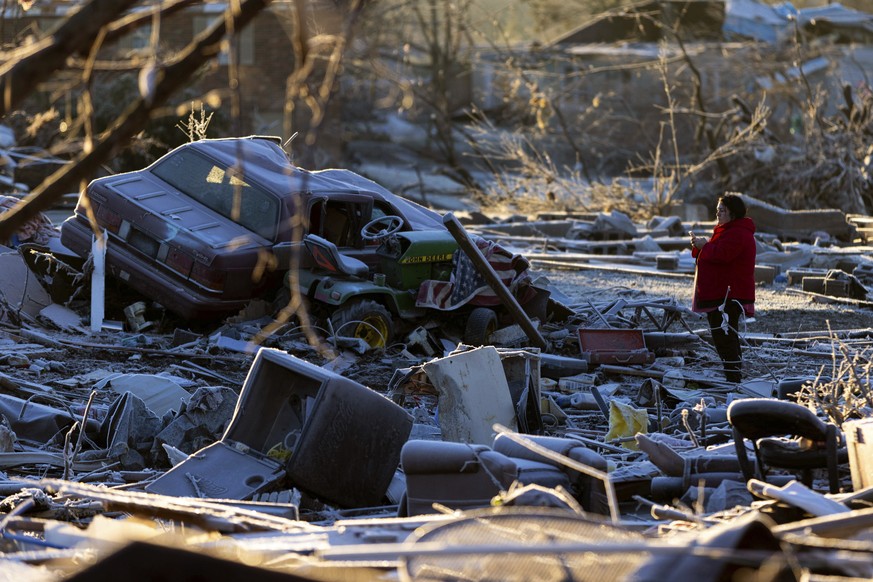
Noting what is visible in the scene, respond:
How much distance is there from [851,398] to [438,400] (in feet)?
9.05

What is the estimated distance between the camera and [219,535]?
183 inches

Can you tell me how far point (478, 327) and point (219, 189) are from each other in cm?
289

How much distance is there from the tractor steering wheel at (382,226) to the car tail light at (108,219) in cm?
236

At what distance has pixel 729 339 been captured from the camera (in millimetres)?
10562

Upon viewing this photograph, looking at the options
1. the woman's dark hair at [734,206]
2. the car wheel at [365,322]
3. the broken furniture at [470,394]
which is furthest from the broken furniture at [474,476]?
the car wheel at [365,322]

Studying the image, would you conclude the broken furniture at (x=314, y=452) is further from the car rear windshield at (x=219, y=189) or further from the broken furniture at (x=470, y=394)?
the car rear windshield at (x=219, y=189)

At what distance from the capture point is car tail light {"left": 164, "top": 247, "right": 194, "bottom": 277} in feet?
35.7

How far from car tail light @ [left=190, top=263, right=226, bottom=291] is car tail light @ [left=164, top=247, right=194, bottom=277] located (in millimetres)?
63

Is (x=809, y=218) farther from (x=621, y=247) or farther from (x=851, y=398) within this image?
(x=851, y=398)

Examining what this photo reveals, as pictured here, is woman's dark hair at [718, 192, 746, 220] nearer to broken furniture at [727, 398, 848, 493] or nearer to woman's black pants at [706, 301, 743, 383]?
woman's black pants at [706, 301, 743, 383]

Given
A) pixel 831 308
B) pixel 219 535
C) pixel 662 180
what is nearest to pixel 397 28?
pixel 662 180

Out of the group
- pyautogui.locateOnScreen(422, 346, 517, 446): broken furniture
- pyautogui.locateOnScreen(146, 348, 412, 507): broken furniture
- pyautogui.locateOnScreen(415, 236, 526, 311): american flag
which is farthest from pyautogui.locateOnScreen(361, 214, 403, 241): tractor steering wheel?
pyautogui.locateOnScreen(146, 348, 412, 507): broken furniture

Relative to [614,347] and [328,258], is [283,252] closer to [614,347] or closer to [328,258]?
[328,258]

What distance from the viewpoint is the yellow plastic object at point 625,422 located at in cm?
802
